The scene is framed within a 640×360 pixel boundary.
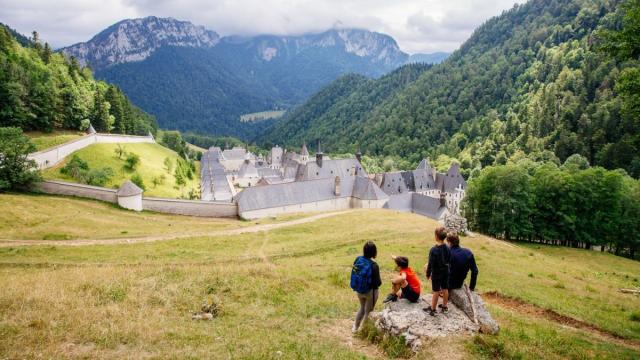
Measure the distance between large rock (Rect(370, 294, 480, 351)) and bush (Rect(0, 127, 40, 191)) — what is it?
48280 millimetres

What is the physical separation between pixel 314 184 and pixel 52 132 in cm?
4933

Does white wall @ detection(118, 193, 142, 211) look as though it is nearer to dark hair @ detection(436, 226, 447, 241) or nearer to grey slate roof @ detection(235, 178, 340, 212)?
grey slate roof @ detection(235, 178, 340, 212)

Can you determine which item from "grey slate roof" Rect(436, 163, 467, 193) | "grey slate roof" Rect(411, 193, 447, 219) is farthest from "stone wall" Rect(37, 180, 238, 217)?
"grey slate roof" Rect(436, 163, 467, 193)

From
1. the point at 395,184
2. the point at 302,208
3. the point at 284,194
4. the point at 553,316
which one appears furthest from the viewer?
the point at 395,184

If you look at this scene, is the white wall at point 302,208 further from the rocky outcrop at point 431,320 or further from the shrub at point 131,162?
the rocky outcrop at point 431,320

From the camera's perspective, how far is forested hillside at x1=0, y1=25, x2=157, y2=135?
63.2 meters

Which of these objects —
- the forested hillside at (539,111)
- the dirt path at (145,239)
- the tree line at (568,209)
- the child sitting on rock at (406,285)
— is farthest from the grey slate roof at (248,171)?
the child sitting on rock at (406,285)

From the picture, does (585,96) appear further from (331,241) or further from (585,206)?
(331,241)

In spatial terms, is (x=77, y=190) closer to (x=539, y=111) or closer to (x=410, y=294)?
(x=410, y=294)

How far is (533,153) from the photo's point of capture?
365ft

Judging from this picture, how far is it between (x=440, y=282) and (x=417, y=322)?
4.41 feet

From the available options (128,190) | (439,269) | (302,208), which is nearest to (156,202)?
(128,190)

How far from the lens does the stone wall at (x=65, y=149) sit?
53438mm

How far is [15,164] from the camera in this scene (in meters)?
44.1
